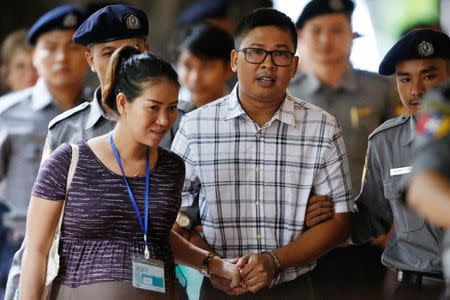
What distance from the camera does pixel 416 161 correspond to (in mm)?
3217

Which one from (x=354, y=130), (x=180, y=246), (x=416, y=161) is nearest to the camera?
(x=416, y=161)

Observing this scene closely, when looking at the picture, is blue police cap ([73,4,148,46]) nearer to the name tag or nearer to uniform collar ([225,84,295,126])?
uniform collar ([225,84,295,126])

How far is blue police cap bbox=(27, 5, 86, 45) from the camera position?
18.3 feet

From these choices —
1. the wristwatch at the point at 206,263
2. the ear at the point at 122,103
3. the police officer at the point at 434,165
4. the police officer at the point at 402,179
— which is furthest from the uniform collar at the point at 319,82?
the police officer at the point at 434,165

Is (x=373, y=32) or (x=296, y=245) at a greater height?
(x=373, y=32)

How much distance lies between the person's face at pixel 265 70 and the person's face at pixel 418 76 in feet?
1.27

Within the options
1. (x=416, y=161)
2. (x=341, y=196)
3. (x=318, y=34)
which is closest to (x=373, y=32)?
(x=318, y=34)

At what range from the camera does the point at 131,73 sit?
4031mm

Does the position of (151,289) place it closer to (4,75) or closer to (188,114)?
(188,114)

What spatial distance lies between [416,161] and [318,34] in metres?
2.69

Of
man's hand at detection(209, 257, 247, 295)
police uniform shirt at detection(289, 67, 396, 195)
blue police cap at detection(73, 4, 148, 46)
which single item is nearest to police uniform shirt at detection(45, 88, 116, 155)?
blue police cap at detection(73, 4, 148, 46)

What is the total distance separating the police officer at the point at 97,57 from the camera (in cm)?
447

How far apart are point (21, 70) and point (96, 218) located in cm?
323

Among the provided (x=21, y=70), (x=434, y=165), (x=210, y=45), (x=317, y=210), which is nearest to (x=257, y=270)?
(x=317, y=210)
